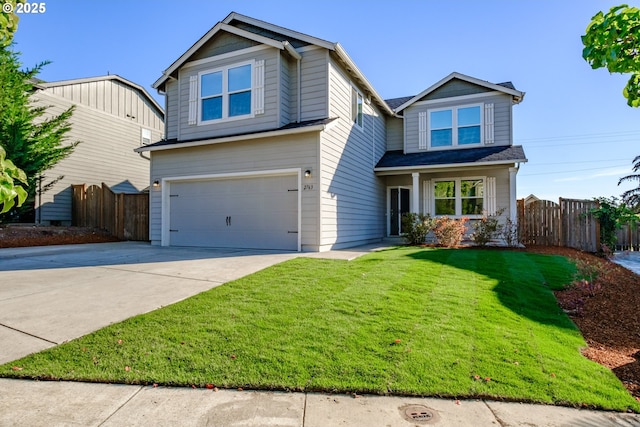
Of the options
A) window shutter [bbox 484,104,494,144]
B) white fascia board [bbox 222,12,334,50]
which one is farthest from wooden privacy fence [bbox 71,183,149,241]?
window shutter [bbox 484,104,494,144]

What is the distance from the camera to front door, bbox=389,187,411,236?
14.2m

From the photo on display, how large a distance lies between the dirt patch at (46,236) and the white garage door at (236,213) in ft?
13.0

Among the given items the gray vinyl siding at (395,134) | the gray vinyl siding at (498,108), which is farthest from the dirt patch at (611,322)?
the gray vinyl siding at (395,134)

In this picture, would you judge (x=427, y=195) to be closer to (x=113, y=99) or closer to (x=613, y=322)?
(x=613, y=322)

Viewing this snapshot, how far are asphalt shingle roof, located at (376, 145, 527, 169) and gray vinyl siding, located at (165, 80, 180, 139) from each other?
7.42 meters

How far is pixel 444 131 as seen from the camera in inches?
530

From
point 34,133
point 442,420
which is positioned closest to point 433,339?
point 442,420

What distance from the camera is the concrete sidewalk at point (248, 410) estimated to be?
6.95 feet

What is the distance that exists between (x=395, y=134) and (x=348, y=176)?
17.4ft

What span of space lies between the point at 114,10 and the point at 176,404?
11043 mm

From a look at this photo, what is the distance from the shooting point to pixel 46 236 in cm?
1180

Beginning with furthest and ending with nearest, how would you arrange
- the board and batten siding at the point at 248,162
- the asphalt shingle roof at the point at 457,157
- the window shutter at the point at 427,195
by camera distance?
the window shutter at the point at 427,195 → the asphalt shingle roof at the point at 457,157 → the board and batten siding at the point at 248,162

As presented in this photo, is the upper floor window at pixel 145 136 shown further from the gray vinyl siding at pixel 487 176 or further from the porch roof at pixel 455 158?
the gray vinyl siding at pixel 487 176

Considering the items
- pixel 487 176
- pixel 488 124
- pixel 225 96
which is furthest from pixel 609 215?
pixel 225 96
